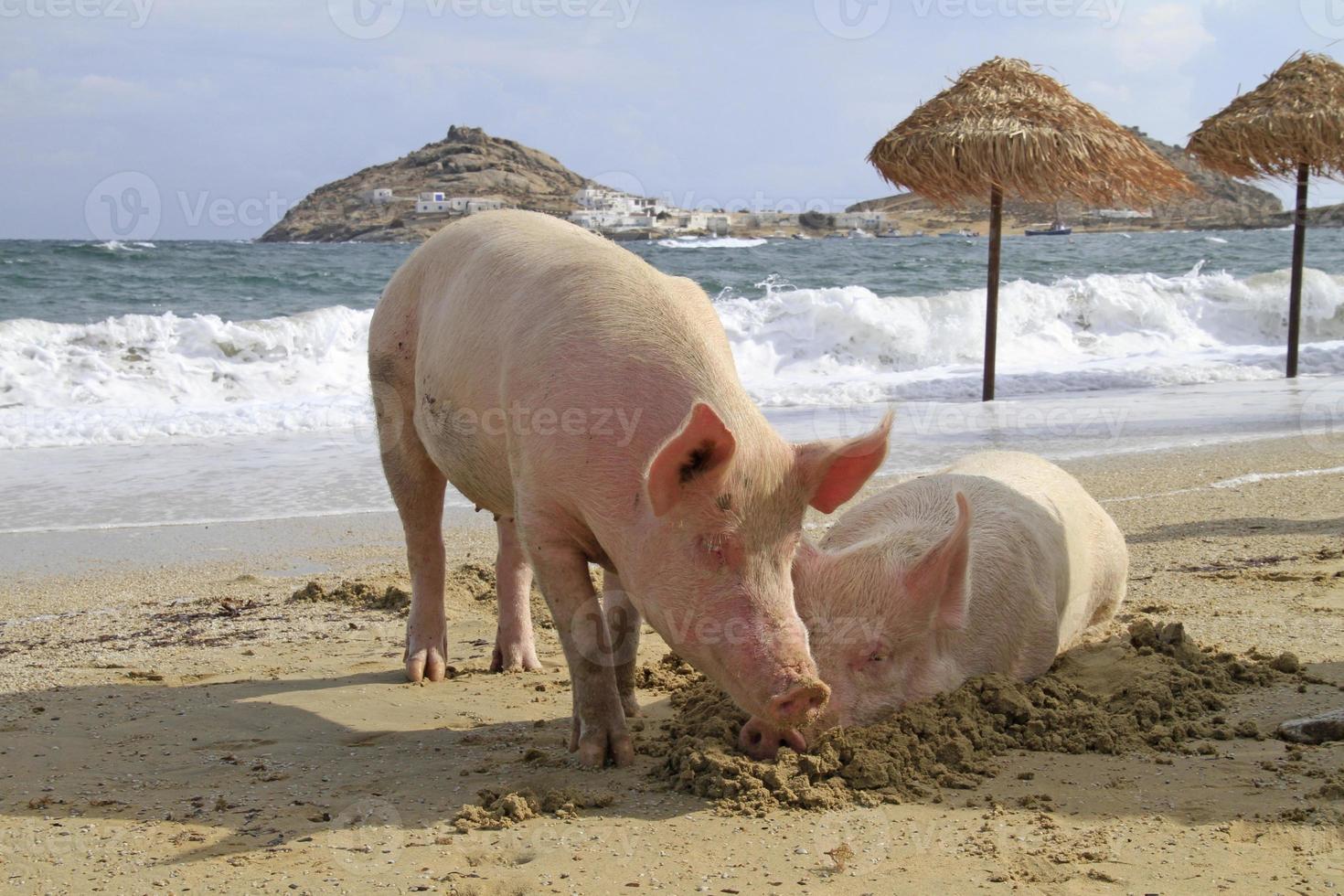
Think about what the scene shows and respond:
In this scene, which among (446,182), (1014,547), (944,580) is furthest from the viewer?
(446,182)

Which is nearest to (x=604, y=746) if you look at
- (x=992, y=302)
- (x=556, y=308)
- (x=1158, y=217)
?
(x=556, y=308)

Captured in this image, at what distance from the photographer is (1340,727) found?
377 centimetres

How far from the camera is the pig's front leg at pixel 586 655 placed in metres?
3.73

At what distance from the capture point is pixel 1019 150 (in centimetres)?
1349

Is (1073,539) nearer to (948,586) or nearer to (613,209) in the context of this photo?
(948,586)

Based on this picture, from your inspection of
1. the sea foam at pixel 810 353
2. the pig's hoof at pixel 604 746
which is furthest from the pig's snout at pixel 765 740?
the sea foam at pixel 810 353

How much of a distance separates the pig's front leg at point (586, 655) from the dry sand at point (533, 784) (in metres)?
0.11

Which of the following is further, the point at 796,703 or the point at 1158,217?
the point at 1158,217

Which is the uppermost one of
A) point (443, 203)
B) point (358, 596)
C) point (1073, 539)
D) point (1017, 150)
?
point (443, 203)

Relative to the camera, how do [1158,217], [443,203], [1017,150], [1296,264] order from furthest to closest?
[1158,217]
[443,203]
[1296,264]
[1017,150]

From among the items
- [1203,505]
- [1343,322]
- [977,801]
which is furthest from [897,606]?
[1343,322]

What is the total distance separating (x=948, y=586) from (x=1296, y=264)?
15.0 meters

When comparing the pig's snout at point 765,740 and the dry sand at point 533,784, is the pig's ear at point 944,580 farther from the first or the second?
the pig's snout at point 765,740

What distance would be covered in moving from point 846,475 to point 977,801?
96 centimetres
